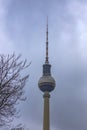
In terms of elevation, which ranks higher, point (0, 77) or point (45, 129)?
point (45, 129)

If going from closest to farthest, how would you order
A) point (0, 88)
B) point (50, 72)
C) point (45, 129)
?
point (0, 88)
point (45, 129)
point (50, 72)

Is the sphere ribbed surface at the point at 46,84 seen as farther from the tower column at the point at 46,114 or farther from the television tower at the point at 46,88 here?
the tower column at the point at 46,114

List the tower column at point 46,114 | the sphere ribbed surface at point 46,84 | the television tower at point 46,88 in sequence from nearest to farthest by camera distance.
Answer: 1. the sphere ribbed surface at point 46,84
2. the television tower at point 46,88
3. the tower column at point 46,114

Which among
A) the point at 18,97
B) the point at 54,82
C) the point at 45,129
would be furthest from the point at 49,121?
the point at 18,97

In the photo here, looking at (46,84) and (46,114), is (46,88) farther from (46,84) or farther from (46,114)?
(46,114)

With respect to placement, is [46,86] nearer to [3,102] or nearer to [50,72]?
[50,72]

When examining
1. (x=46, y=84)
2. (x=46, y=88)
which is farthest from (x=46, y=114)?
(x=46, y=84)

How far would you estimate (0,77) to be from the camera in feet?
99.0

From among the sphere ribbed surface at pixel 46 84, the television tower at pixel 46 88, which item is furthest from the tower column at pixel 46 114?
the sphere ribbed surface at pixel 46 84

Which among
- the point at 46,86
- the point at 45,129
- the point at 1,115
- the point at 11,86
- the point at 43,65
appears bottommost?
the point at 1,115

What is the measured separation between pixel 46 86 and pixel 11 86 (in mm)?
149458

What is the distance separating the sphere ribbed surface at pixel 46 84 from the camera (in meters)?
179

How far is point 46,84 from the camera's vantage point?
587 ft

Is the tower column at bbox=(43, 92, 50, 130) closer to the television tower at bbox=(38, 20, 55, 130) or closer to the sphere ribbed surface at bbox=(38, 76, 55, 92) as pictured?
the television tower at bbox=(38, 20, 55, 130)
